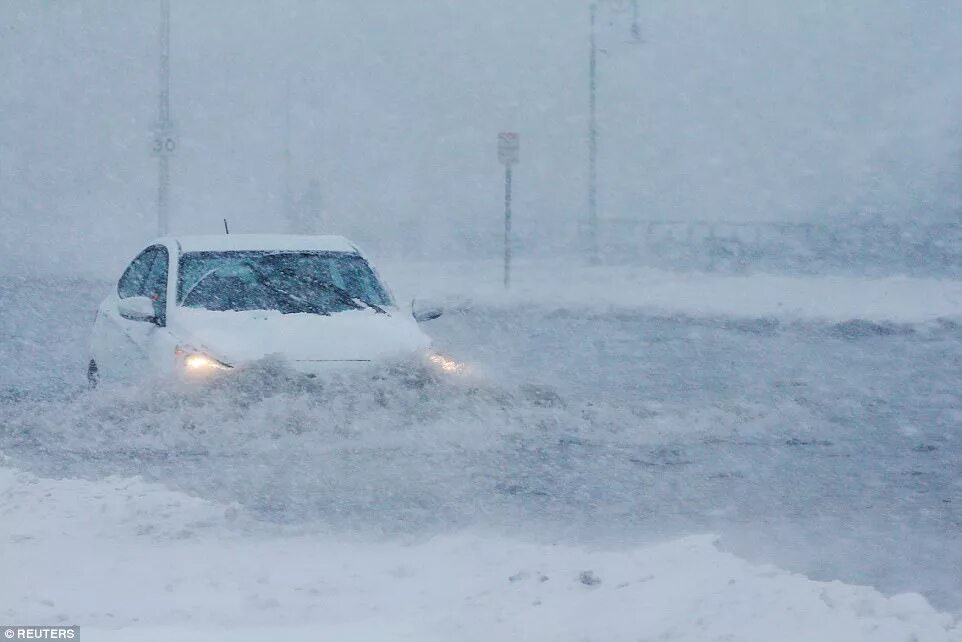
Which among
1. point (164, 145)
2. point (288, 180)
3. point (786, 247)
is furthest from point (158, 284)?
point (288, 180)

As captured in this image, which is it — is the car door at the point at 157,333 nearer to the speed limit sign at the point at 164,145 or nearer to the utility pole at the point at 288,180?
the speed limit sign at the point at 164,145

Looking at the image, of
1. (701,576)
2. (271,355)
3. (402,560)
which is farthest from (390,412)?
(701,576)

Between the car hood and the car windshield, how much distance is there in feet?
0.63

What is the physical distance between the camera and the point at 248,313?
30.8 ft

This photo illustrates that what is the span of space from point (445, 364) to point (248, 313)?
133 cm

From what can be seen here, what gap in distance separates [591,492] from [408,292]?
1978cm

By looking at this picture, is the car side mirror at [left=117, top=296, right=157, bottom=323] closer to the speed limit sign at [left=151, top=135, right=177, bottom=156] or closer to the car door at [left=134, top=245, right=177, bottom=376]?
the car door at [left=134, top=245, right=177, bottom=376]

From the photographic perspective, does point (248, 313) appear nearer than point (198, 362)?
No

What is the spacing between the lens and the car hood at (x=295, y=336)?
28.9 ft

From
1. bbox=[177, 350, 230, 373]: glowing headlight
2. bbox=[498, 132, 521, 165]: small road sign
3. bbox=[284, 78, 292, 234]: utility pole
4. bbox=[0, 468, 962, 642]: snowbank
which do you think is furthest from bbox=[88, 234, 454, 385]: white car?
bbox=[284, 78, 292, 234]: utility pole

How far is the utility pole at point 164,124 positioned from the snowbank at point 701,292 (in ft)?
16.6

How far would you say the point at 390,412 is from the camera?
912 cm

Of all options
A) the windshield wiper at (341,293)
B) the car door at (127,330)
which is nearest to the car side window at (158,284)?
the car door at (127,330)

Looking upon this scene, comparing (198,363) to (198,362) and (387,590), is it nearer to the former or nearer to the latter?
(198,362)
